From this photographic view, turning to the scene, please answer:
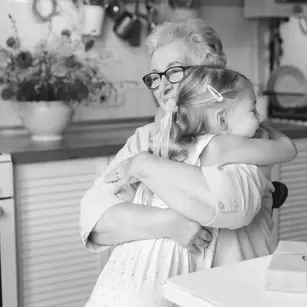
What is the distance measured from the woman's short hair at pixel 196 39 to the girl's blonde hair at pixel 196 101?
31cm

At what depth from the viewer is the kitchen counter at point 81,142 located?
Result: 231 cm

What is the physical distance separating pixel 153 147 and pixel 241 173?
0.23m

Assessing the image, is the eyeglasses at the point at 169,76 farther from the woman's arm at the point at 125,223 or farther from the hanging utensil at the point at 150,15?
the hanging utensil at the point at 150,15

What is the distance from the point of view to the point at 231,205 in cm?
128

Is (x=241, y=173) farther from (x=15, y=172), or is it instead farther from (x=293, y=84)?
(x=293, y=84)

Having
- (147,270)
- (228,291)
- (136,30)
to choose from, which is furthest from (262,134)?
(136,30)

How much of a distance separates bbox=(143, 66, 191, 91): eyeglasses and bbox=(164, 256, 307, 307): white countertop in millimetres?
723

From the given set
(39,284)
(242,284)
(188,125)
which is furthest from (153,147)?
(39,284)

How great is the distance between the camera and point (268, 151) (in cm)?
141

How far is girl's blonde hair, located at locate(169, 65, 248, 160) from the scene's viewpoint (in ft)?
4.45

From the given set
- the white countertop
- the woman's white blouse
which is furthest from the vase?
the white countertop

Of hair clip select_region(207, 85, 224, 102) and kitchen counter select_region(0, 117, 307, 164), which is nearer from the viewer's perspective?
hair clip select_region(207, 85, 224, 102)

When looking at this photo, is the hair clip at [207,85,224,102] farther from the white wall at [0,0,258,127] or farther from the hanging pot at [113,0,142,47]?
the hanging pot at [113,0,142,47]

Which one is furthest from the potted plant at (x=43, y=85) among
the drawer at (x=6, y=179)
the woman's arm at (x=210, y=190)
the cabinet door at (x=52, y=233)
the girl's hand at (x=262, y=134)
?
the woman's arm at (x=210, y=190)
